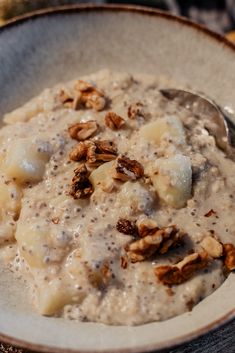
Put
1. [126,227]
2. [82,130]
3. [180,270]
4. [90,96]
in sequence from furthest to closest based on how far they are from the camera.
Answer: [90,96] → [82,130] → [126,227] → [180,270]

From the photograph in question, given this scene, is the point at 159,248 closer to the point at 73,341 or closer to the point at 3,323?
the point at 73,341

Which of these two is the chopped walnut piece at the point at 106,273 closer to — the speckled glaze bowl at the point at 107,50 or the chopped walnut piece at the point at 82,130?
the chopped walnut piece at the point at 82,130

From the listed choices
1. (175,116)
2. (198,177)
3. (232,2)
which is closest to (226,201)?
(198,177)

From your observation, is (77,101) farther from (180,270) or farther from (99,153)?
(180,270)

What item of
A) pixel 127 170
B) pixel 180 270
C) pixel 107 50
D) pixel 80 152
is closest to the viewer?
pixel 180 270

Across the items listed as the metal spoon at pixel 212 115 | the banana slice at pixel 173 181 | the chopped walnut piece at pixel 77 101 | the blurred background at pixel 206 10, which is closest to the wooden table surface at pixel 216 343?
the banana slice at pixel 173 181

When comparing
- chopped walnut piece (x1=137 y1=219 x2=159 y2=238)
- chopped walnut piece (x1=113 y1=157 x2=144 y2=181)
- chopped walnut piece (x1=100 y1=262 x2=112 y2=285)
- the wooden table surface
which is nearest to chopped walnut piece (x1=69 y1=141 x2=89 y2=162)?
chopped walnut piece (x1=113 y1=157 x2=144 y2=181)

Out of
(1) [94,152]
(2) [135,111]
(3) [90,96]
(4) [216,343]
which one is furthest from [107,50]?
(4) [216,343]
